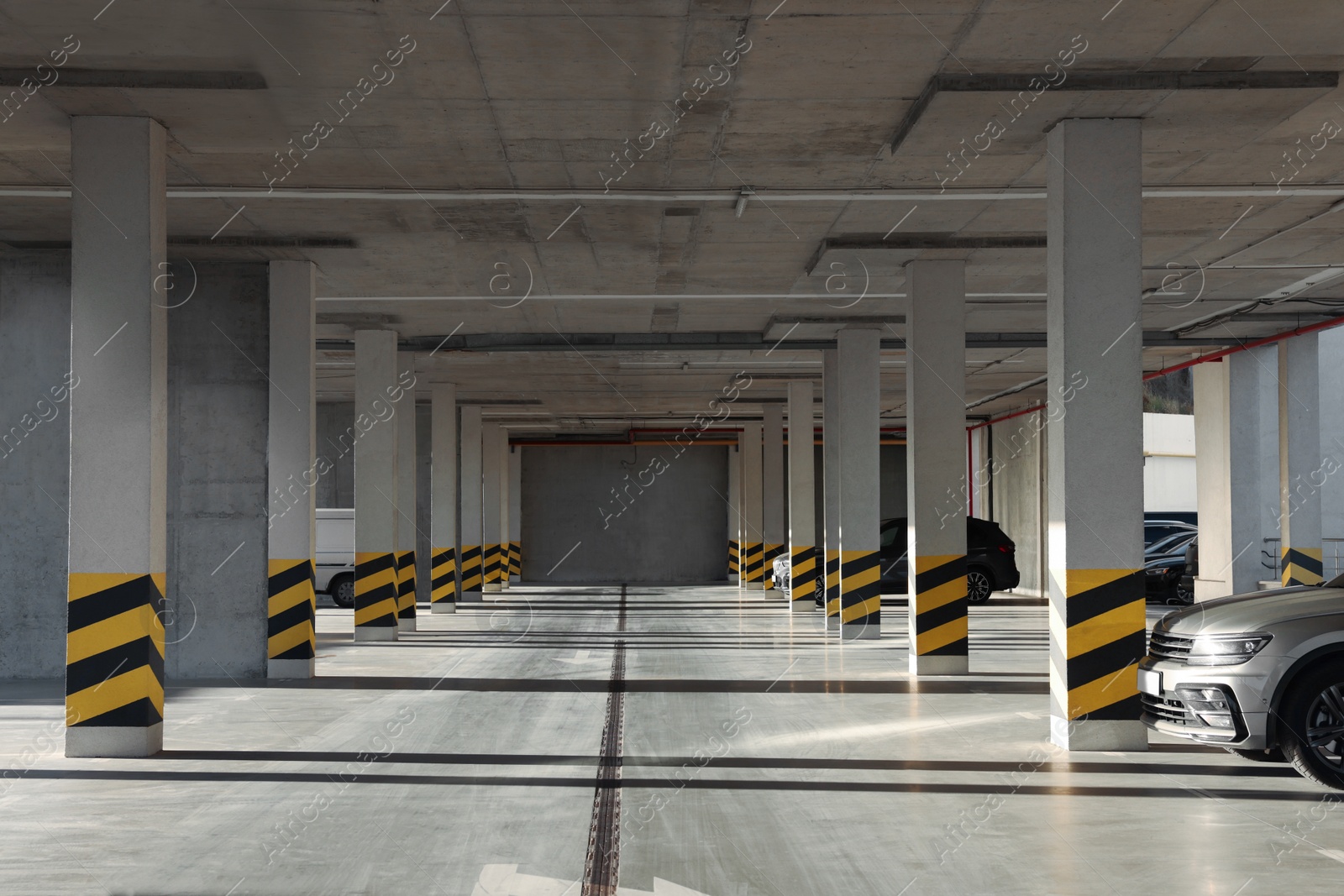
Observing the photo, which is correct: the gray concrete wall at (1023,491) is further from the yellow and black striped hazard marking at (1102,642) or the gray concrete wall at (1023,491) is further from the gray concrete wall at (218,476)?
the yellow and black striped hazard marking at (1102,642)

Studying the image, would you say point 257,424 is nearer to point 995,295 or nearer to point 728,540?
point 995,295

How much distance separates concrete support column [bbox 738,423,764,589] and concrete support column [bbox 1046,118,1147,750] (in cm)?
2028

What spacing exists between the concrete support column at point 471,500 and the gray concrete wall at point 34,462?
46.9 ft

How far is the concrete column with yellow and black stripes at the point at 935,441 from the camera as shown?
1211cm

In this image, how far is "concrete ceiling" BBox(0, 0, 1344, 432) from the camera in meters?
6.38

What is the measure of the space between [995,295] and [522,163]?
24.0 ft

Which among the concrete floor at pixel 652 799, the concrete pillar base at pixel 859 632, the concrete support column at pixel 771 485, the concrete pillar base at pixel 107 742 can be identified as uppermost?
the concrete support column at pixel 771 485

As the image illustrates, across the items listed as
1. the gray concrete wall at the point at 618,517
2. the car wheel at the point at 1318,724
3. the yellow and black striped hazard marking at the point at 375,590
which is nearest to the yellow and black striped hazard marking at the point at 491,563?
the gray concrete wall at the point at 618,517

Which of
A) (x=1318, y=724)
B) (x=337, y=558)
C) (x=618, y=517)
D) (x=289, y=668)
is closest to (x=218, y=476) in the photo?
(x=289, y=668)

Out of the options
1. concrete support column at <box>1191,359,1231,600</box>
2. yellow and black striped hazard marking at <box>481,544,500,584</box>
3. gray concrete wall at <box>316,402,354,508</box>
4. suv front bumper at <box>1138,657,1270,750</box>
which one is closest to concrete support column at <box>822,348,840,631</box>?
concrete support column at <box>1191,359,1231,600</box>

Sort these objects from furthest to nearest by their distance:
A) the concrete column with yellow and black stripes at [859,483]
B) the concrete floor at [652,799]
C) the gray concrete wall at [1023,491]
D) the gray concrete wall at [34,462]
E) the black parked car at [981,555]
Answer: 1. the gray concrete wall at [1023,491]
2. the black parked car at [981,555]
3. the concrete column with yellow and black stripes at [859,483]
4. the gray concrete wall at [34,462]
5. the concrete floor at [652,799]

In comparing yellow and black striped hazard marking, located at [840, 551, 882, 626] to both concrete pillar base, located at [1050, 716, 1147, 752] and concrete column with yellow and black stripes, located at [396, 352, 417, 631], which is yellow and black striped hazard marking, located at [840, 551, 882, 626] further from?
concrete pillar base, located at [1050, 716, 1147, 752]

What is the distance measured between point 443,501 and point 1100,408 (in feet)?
51.4

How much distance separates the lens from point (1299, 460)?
1775cm
